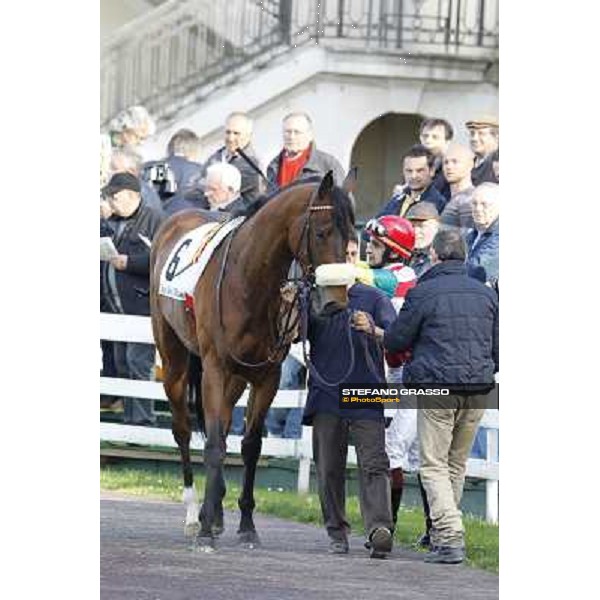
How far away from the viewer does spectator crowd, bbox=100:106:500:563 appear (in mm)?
12719

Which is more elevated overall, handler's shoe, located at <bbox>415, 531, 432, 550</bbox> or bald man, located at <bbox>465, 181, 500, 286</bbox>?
bald man, located at <bbox>465, 181, 500, 286</bbox>

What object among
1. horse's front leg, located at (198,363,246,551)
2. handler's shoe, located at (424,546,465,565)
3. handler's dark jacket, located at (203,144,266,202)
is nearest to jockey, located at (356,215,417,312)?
handler's dark jacket, located at (203,144,266,202)

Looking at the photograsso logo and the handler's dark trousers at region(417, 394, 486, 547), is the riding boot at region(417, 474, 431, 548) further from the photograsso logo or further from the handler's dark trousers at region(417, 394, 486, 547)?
the photograsso logo

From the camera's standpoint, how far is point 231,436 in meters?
13.4

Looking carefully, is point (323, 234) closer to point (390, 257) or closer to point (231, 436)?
point (390, 257)

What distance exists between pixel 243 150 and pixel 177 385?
1.40 meters

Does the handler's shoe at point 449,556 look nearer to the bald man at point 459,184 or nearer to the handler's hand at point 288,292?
the handler's hand at point 288,292

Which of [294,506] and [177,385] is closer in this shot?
[294,506]

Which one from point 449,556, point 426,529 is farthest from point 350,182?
point 449,556

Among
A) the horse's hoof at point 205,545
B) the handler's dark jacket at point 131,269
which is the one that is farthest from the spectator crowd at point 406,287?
the horse's hoof at point 205,545

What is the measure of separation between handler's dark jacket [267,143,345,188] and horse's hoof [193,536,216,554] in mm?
1572

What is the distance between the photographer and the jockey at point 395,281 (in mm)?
12727
